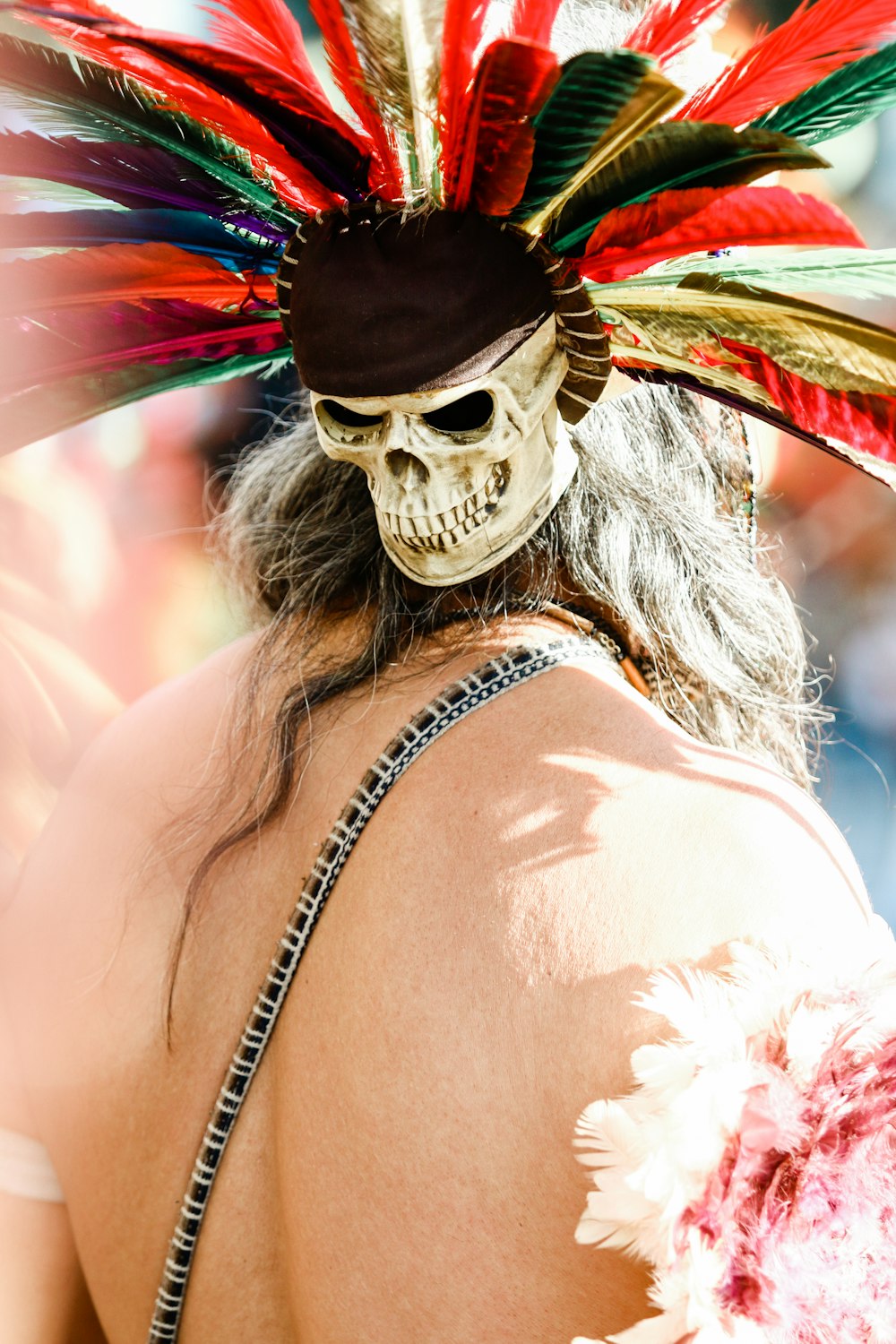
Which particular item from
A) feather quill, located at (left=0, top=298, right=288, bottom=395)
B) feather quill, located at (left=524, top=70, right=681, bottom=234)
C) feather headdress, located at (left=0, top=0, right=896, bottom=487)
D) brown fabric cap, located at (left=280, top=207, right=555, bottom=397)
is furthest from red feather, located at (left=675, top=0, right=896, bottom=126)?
feather quill, located at (left=0, top=298, right=288, bottom=395)

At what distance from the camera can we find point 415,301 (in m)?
0.96

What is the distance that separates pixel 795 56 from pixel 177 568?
2101mm

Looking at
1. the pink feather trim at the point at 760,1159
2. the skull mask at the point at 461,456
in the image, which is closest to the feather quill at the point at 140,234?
the skull mask at the point at 461,456

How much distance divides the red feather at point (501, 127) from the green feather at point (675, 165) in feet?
0.22

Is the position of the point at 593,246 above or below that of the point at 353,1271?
above

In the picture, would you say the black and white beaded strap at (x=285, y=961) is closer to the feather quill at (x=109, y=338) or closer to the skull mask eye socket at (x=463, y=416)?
the skull mask eye socket at (x=463, y=416)

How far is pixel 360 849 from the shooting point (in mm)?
968

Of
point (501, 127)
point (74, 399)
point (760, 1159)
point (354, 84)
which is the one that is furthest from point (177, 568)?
point (760, 1159)

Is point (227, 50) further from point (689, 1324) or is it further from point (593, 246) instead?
point (689, 1324)

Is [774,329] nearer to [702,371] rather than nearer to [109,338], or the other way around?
[702,371]

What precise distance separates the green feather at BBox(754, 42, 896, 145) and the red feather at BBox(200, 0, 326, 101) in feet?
1.42

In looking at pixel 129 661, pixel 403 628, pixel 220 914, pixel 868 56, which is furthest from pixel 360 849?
pixel 129 661

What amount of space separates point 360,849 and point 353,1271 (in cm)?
34

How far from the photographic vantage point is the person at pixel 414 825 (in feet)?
2.70
